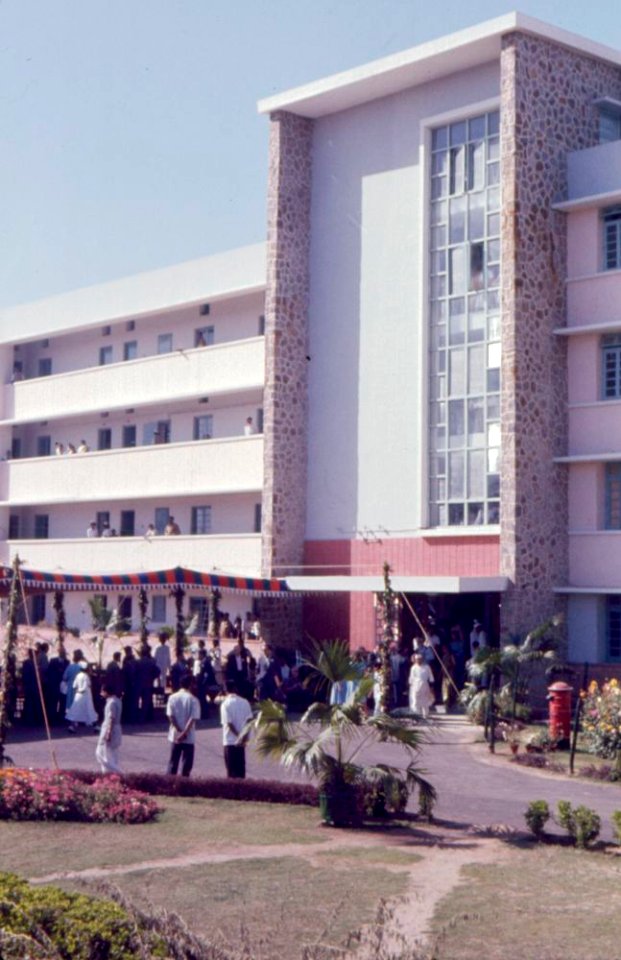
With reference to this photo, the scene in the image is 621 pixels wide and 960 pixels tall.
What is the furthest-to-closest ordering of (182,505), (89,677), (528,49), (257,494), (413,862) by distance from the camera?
(182,505) → (257,494) → (528,49) → (89,677) → (413,862)

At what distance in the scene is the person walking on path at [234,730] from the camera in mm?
18938

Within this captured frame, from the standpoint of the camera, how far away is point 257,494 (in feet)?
127

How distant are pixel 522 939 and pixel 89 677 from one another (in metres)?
16.2

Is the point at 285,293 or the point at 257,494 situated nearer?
the point at 285,293

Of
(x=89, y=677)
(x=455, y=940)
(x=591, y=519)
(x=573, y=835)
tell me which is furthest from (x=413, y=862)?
(x=591, y=519)

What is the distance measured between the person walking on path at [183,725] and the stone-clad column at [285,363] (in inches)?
616

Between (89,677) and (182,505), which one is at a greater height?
(182,505)

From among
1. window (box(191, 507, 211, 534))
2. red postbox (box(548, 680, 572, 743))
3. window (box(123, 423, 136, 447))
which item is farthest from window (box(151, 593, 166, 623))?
red postbox (box(548, 680, 572, 743))

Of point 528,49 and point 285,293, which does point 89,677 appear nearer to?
point 285,293

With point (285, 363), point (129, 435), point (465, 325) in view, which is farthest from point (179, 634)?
point (129, 435)

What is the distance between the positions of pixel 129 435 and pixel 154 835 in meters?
29.0

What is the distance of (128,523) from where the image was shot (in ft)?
142

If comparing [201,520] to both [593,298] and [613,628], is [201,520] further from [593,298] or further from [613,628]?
[593,298]

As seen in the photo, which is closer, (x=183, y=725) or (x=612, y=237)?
(x=183, y=725)
